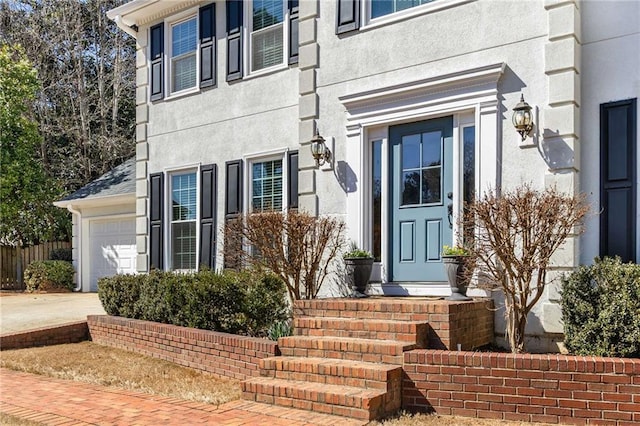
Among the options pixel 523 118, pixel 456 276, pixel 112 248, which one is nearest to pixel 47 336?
pixel 456 276

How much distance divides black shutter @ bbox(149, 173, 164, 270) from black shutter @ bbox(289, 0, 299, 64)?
3.80 metres

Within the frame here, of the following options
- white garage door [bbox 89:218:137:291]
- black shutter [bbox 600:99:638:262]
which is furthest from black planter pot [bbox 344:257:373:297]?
white garage door [bbox 89:218:137:291]

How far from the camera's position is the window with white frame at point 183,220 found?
11.1m

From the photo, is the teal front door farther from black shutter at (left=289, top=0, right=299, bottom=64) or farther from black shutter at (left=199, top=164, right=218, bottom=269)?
black shutter at (left=199, top=164, right=218, bottom=269)

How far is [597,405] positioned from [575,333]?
900 mm

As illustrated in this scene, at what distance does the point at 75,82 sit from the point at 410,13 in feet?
59.1

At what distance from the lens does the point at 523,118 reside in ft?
22.1

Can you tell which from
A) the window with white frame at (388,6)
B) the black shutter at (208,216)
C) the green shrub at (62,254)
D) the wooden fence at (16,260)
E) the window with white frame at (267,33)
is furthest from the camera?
the wooden fence at (16,260)

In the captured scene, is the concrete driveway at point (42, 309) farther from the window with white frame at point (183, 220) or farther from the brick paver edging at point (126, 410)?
the brick paver edging at point (126, 410)

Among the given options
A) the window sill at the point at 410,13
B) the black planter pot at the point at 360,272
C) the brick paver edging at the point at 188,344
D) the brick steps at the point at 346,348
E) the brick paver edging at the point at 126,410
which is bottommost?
the brick paver edging at the point at 126,410

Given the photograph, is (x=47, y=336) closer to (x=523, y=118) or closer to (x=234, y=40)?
(x=234, y=40)

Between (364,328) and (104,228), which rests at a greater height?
(104,228)

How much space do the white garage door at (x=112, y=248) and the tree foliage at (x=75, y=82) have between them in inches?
239

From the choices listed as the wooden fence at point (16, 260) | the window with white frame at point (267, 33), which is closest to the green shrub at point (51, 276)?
the wooden fence at point (16, 260)
